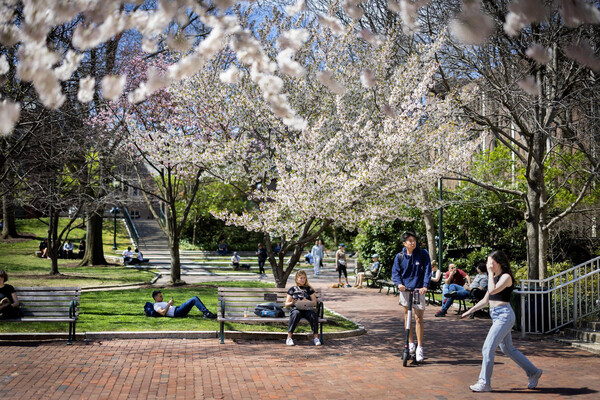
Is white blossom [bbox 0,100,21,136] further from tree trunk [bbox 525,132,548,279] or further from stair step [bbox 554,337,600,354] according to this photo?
tree trunk [bbox 525,132,548,279]

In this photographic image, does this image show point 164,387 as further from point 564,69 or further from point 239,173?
point 564,69

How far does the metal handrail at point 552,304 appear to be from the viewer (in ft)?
36.6

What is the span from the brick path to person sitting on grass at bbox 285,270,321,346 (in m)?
0.24

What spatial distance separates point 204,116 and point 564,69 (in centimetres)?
768

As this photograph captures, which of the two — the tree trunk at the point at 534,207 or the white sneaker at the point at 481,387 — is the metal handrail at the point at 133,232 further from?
the white sneaker at the point at 481,387

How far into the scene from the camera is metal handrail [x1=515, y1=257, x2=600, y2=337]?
11.2 meters

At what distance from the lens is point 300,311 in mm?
10219

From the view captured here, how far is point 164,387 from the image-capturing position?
703 cm

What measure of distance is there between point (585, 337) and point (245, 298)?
603cm

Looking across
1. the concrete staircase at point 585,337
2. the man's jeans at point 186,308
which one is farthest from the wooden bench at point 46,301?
the concrete staircase at point 585,337

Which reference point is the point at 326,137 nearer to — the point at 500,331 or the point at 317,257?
the point at 500,331

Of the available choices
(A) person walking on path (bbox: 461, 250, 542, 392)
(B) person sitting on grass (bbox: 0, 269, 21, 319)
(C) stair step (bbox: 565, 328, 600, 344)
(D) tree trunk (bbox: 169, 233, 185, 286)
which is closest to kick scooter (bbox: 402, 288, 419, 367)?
(A) person walking on path (bbox: 461, 250, 542, 392)

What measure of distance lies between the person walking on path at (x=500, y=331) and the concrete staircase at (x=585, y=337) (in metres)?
3.15

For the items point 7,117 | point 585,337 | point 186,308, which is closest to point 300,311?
point 186,308
